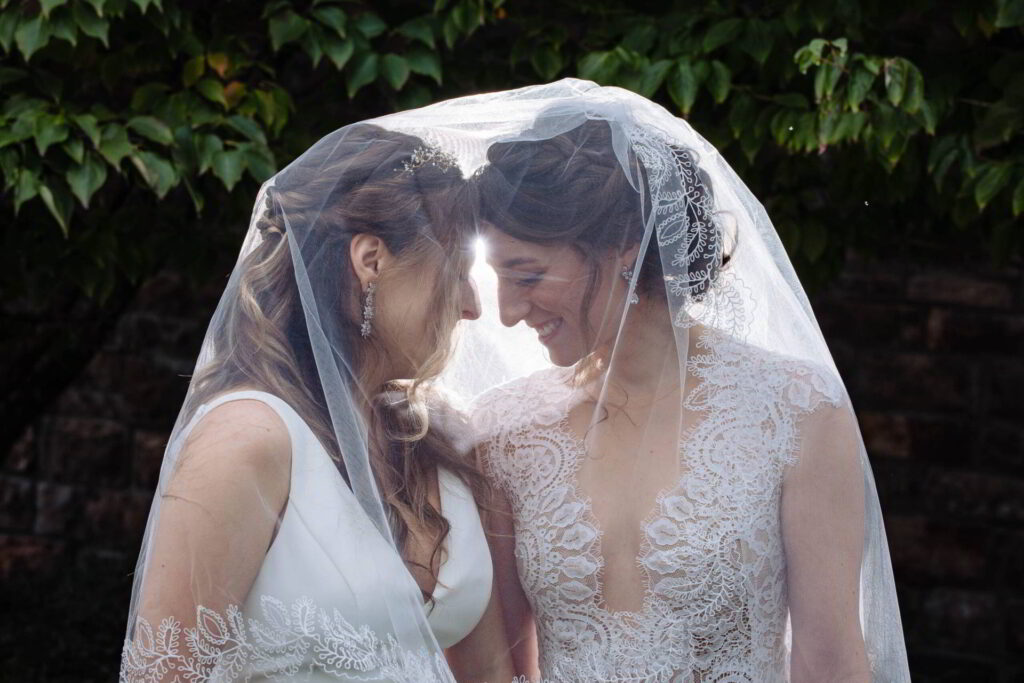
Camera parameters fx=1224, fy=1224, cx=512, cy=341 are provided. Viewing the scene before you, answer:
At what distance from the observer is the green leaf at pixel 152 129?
2773 millimetres

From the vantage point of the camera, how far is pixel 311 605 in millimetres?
1726

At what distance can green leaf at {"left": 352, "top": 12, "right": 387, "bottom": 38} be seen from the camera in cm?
294

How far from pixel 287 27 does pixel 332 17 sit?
0.11 metres

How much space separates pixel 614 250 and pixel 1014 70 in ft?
4.84

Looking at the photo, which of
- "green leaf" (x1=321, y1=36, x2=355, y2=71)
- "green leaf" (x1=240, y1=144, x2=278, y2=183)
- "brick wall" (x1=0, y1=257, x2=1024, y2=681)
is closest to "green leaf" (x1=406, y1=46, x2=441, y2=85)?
"green leaf" (x1=321, y1=36, x2=355, y2=71)

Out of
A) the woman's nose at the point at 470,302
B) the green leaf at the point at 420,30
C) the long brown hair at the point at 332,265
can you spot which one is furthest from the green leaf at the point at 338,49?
the woman's nose at the point at 470,302

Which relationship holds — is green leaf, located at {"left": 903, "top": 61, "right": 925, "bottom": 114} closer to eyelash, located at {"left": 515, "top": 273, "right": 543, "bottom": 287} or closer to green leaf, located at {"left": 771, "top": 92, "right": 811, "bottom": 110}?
green leaf, located at {"left": 771, "top": 92, "right": 811, "bottom": 110}

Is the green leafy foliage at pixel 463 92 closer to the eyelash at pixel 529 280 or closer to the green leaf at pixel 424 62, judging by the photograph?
the green leaf at pixel 424 62

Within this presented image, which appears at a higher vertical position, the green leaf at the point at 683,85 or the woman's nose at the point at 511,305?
the green leaf at the point at 683,85

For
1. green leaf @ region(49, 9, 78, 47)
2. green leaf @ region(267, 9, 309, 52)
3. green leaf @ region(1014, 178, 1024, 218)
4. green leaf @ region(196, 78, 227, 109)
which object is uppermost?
green leaf @ region(49, 9, 78, 47)

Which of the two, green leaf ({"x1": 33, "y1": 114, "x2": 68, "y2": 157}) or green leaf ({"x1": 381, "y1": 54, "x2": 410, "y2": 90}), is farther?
green leaf ({"x1": 381, "y1": 54, "x2": 410, "y2": 90})

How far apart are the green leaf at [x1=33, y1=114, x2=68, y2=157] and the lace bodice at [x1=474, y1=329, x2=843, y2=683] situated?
1.37 metres

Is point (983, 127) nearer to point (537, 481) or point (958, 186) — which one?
point (958, 186)

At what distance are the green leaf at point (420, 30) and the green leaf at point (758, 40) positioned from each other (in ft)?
2.42
